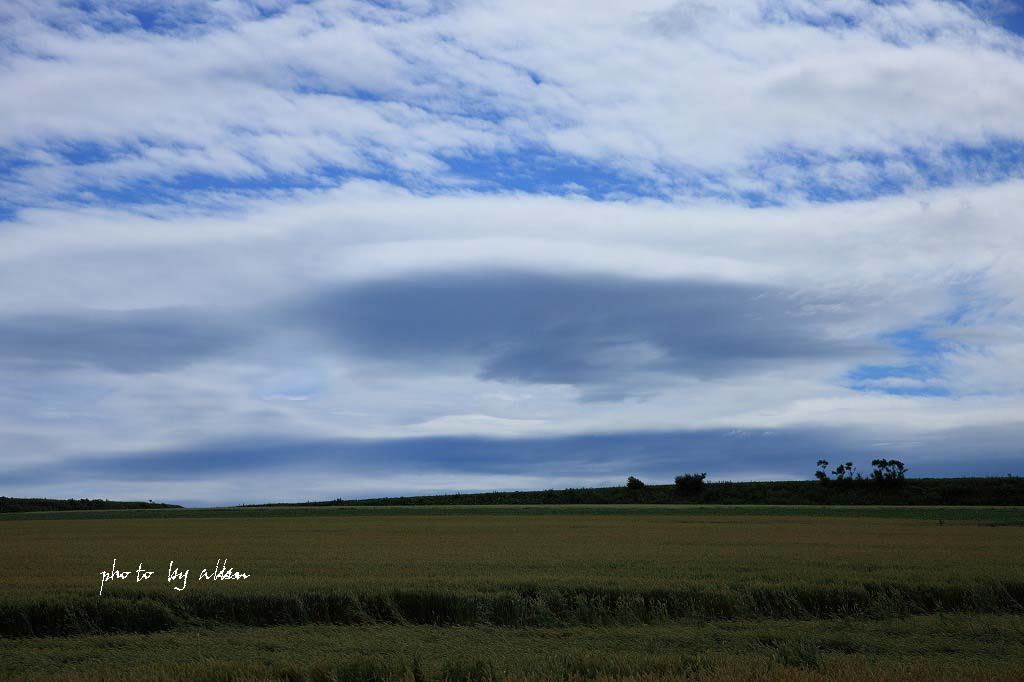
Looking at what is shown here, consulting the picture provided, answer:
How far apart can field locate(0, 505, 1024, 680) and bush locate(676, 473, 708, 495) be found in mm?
77844

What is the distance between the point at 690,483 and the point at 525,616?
91.7 m

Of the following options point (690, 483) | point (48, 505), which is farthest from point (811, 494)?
point (48, 505)

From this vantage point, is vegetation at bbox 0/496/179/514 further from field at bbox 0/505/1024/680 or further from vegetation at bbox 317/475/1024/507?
field at bbox 0/505/1024/680

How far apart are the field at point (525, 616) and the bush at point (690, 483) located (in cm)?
7784

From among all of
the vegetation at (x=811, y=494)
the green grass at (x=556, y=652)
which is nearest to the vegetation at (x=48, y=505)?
the vegetation at (x=811, y=494)

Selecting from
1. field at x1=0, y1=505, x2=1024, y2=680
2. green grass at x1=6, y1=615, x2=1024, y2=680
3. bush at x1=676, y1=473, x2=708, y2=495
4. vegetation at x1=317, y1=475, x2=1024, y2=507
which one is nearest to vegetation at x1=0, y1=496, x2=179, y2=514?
vegetation at x1=317, y1=475, x2=1024, y2=507

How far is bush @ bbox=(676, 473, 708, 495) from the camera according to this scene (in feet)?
344

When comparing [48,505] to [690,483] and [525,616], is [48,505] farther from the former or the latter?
[525,616]

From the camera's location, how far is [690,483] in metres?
105

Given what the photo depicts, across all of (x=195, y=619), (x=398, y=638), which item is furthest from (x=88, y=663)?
(x=398, y=638)

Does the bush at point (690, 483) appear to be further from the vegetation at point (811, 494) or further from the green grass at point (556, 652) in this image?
the green grass at point (556, 652)

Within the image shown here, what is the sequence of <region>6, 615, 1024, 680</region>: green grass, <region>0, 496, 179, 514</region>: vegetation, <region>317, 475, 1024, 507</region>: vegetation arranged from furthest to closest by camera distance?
<region>0, 496, 179, 514</region>: vegetation, <region>317, 475, 1024, 507</region>: vegetation, <region>6, 615, 1024, 680</region>: green grass

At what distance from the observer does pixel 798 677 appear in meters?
10.6

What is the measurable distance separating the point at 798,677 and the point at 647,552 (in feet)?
57.0
